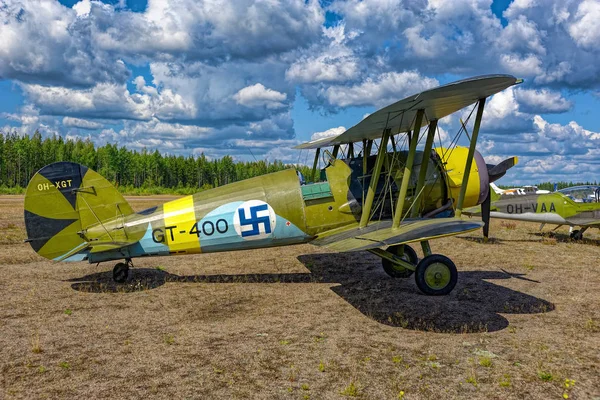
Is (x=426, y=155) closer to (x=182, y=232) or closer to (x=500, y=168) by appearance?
(x=500, y=168)

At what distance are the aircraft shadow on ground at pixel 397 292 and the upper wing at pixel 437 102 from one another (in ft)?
10.1

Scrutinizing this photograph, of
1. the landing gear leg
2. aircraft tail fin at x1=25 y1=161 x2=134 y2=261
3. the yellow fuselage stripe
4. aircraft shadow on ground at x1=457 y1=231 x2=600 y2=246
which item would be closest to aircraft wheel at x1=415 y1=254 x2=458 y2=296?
the yellow fuselage stripe

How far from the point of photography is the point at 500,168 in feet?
30.2

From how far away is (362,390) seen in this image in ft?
14.3

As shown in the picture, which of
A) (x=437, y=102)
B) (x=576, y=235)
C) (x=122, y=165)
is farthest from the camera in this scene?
(x=122, y=165)

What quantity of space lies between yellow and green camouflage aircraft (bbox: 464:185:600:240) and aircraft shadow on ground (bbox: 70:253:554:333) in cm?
709

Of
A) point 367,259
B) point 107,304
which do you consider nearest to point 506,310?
point 367,259

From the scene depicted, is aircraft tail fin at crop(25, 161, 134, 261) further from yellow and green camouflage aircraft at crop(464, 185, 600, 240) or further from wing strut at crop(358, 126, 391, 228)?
yellow and green camouflage aircraft at crop(464, 185, 600, 240)

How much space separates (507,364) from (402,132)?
5.69m

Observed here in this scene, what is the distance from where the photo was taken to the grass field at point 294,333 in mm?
4492

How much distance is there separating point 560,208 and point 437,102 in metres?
11.5

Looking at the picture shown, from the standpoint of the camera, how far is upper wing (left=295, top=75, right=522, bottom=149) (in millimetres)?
6685

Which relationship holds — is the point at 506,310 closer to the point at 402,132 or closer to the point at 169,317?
the point at 402,132

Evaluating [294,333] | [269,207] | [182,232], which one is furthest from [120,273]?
[294,333]
